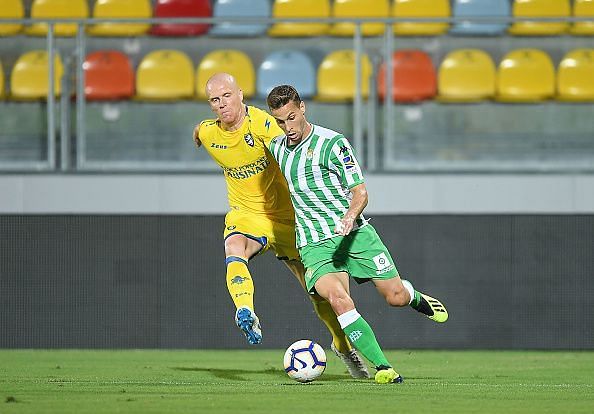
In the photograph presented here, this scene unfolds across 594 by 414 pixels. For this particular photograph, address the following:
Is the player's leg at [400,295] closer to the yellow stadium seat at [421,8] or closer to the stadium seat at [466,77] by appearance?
the stadium seat at [466,77]

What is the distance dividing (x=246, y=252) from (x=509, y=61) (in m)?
3.74

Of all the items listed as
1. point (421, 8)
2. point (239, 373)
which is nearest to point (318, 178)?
point (239, 373)

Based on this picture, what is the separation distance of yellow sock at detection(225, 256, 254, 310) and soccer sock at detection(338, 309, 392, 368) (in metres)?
0.78

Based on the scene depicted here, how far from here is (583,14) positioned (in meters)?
11.1

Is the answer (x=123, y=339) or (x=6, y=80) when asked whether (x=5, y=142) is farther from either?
(x=123, y=339)

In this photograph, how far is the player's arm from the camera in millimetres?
7039

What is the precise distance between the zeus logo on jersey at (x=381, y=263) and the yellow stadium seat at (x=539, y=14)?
152 inches

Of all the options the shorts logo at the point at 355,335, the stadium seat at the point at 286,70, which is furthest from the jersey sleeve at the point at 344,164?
the stadium seat at the point at 286,70

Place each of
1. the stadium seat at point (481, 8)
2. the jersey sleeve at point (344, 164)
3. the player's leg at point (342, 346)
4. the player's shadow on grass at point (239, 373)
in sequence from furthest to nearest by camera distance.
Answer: the stadium seat at point (481, 8)
the player's shadow on grass at point (239, 373)
the player's leg at point (342, 346)
the jersey sleeve at point (344, 164)

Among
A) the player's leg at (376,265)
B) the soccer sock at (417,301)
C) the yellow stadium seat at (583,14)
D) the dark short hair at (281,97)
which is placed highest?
the yellow stadium seat at (583,14)

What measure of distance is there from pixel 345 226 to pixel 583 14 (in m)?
5.00

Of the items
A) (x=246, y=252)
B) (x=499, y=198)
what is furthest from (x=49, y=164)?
(x=499, y=198)

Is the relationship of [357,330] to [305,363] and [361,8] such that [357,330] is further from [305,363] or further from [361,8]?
[361,8]

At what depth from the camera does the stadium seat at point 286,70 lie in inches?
421
